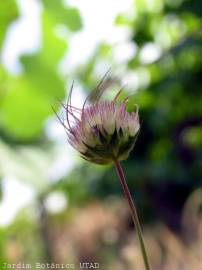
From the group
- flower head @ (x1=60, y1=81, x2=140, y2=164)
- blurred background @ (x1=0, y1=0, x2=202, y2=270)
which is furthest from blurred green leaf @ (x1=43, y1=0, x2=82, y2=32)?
flower head @ (x1=60, y1=81, x2=140, y2=164)

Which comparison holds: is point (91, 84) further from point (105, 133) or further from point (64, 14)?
point (105, 133)

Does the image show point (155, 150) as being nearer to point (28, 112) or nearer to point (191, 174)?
point (28, 112)

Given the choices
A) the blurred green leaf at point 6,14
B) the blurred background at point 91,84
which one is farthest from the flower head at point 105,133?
the blurred green leaf at point 6,14

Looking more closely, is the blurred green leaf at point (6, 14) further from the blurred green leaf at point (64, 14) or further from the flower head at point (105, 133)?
the flower head at point (105, 133)

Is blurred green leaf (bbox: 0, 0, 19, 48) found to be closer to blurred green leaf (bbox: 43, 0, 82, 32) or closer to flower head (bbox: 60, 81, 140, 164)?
blurred green leaf (bbox: 43, 0, 82, 32)

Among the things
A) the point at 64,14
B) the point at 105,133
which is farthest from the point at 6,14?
the point at 105,133

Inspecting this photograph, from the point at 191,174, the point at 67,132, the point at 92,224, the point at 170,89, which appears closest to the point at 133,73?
the point at 170,89

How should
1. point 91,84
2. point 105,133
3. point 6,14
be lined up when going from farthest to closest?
point 91,84
point 6,14
point 105,133

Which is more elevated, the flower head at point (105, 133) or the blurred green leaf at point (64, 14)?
the blurred green leaf at point (64, 14)
